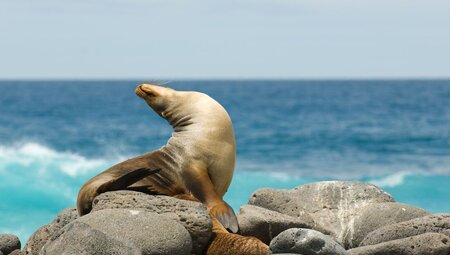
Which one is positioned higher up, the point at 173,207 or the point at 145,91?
the point at 145,91

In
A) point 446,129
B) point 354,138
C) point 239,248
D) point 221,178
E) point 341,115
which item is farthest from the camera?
point 341,115

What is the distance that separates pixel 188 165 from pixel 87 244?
198 centimetres

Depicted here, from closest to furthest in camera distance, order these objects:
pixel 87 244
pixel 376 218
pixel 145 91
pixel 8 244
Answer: pixel 87 244
pixel 376 218
pixel 8 244
pixel 145 91

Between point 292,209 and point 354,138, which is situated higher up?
point 292,209

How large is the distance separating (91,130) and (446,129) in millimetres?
14296

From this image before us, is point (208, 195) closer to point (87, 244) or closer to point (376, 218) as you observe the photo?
point (376, 218)

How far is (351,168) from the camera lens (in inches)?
973

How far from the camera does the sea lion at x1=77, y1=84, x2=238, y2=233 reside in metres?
7.44

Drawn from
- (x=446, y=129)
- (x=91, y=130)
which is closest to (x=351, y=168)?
(x=446, y=129)

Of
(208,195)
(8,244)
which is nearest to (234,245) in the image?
(208,195)

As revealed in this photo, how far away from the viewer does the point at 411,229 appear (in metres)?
6.88

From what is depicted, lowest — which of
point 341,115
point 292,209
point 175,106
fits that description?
point 341,115

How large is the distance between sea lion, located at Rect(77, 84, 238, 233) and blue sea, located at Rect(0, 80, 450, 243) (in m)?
7.72

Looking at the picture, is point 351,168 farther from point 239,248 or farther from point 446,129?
point 239,248
